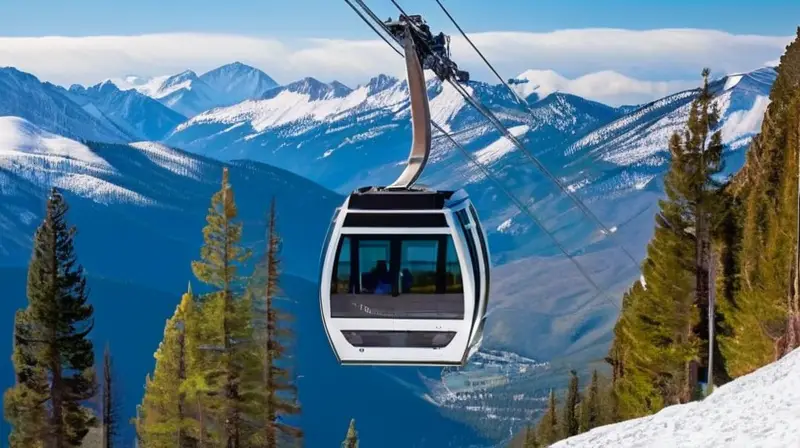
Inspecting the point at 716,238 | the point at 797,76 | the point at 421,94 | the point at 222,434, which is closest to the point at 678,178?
the point at 716,238

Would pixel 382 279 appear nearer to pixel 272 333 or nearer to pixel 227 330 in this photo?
pixel 227 330

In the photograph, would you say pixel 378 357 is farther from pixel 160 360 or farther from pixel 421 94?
pixel 160 360

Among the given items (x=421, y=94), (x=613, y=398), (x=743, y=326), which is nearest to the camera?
(x=421, y=94)

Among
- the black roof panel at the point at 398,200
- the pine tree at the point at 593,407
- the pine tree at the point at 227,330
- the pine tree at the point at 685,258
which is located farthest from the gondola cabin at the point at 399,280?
the pine tree at the point at 593,407

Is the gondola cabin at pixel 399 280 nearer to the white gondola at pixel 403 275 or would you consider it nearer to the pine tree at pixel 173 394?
the white gondola at pixel 403 275

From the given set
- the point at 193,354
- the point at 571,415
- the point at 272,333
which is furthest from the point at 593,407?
the point at 193,354

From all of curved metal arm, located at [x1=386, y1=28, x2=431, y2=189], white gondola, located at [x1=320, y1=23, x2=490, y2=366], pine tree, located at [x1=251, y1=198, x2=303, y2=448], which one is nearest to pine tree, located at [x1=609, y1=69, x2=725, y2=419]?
pine tree, located at [x1=251, y1=198, x2=303, y2=448]

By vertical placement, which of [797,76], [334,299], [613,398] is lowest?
[613,398]

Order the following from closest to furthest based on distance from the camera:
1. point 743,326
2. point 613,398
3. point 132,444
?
point 743,326 < point 613,398 < point 132,444
